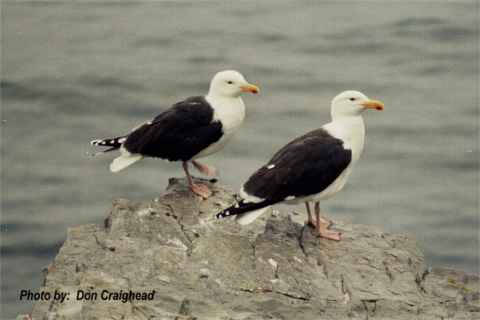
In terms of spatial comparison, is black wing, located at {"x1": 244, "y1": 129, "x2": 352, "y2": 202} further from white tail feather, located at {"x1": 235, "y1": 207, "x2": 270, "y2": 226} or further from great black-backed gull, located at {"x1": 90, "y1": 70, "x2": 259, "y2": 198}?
great black-backed gull, located at {"x1": 90, "y1": 70, "x2": 259, "y2": 198}

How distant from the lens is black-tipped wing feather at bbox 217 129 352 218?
8.08 meters

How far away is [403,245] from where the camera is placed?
28.6ft

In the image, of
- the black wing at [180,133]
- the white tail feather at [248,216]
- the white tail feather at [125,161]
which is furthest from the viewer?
the white tail feather at [125,161]

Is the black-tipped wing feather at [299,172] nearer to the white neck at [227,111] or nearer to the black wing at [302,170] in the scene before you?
the black wing at [302,170]

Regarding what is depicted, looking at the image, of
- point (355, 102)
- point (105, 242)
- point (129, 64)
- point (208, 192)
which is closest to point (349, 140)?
point (355, 102)

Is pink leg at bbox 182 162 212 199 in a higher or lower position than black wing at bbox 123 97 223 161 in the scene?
lower

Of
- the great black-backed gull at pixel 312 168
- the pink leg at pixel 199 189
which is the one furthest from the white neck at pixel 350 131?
the pink leg at pixel 199 189

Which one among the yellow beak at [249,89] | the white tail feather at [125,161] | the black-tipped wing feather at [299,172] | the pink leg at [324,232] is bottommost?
the pink leg at [324,232]

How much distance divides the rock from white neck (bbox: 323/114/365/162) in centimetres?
82

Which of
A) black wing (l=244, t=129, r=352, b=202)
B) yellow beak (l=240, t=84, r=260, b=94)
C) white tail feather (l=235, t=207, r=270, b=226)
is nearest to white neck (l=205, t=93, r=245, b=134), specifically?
Result: yellow beak (l=240, t=84, r=260, b=94)

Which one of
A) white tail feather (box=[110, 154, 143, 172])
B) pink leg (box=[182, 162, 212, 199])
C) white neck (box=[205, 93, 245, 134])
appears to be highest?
white neck (box=[205, 93, 245, 134])

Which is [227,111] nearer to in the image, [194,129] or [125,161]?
[194,129]

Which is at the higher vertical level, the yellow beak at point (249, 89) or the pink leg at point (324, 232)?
the yellow beak at point (249, 89)

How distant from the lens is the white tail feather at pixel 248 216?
8023 millimetres
